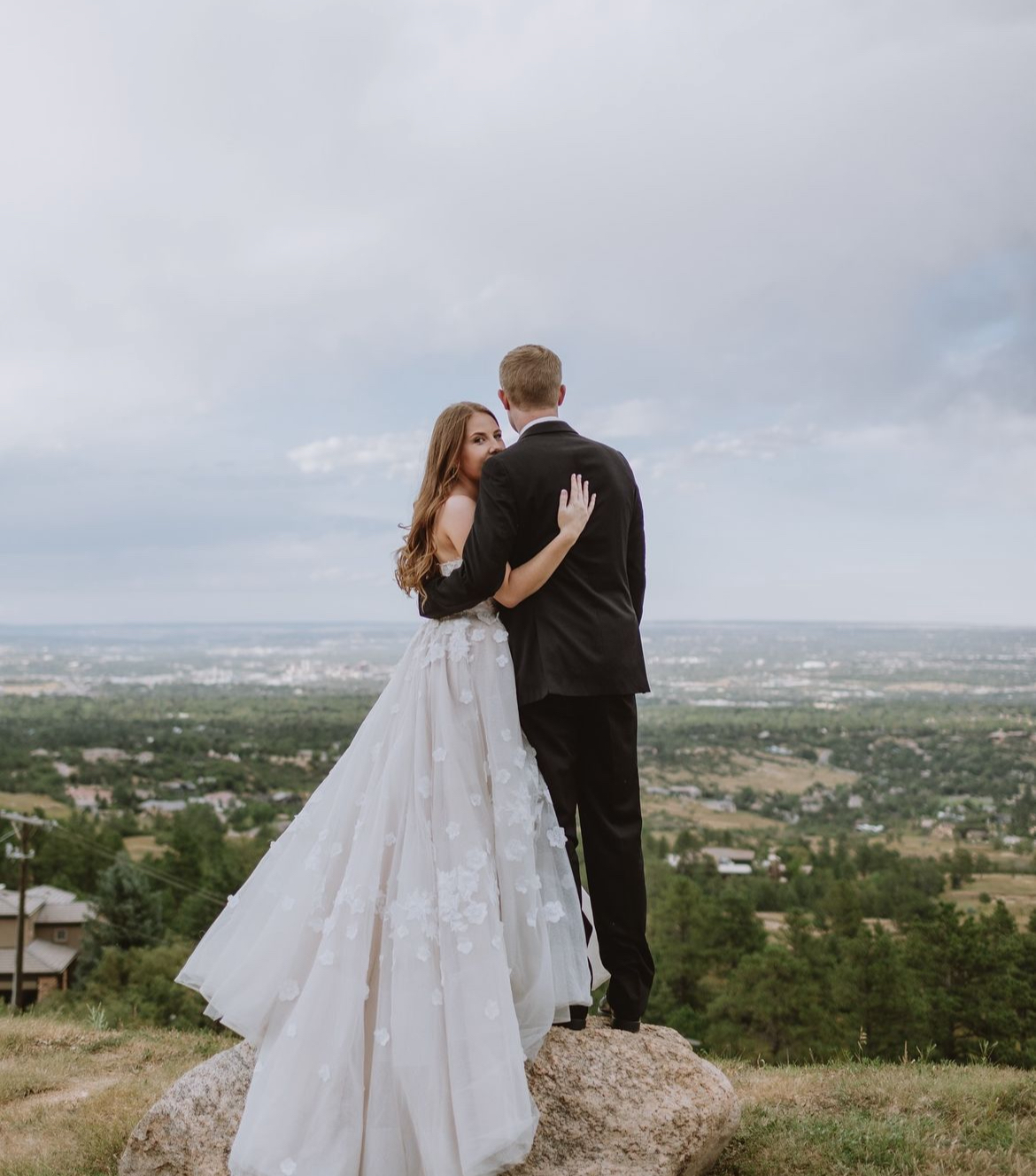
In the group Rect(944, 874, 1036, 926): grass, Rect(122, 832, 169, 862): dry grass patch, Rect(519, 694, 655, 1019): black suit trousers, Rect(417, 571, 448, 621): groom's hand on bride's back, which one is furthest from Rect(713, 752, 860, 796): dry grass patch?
Rect(417, 571, 448, 621): groom's hand on bride's back

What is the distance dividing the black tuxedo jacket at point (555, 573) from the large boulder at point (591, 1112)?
5.59 ft

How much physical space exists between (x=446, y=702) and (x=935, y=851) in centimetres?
5773

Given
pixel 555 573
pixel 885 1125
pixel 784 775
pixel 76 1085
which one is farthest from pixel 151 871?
pixel 784 775

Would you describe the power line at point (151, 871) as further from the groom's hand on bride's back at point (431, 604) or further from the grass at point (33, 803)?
the groom's hand on bride's back at point (431, 604)

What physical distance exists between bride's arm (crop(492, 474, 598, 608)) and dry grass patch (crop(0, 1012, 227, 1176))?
3728 millimetres

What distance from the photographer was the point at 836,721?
106 meters

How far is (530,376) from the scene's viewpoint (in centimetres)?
438

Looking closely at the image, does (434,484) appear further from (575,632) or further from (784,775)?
(784,775)

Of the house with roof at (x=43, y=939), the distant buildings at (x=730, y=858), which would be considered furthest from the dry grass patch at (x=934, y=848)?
the house with roof at (x=43, y=939)

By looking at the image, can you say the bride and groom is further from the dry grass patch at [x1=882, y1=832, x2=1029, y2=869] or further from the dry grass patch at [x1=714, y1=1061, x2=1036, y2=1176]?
the dry grass patch at [x1=882, y1=832, x2=1029, y2=869]

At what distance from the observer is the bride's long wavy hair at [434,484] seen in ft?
14.6

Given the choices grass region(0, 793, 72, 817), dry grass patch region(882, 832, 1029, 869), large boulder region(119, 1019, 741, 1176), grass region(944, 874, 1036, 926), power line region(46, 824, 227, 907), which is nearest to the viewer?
large boulder region(119, 1019, 741, 1176)

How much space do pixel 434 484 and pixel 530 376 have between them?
0.66m

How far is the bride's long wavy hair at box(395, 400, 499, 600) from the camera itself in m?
4.46
